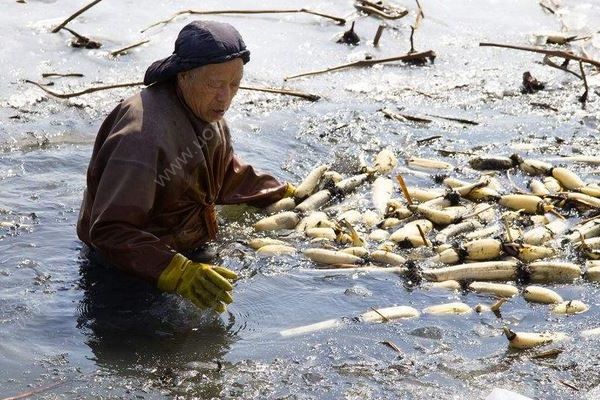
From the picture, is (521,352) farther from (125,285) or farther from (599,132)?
(599,132)

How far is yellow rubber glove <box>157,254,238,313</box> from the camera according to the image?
15.7 feet

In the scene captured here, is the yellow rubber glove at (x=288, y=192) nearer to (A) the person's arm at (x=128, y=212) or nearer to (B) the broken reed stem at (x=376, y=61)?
(A) the person's arm at (x=128, y=212)

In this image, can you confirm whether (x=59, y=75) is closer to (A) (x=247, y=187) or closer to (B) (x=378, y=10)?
(A) (x=247, y=187)

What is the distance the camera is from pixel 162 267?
4867mm

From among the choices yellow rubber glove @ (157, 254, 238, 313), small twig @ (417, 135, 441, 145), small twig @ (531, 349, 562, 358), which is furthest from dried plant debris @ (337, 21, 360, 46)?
small twig @ (531, 349, 562, 358)

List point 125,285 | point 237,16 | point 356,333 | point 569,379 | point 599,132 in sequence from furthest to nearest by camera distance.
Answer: point 237,16 < point 599,132 < point 125,285 < point 356,333 < point 569,379

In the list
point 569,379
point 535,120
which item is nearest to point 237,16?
point 535,120

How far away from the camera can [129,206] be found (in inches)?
193

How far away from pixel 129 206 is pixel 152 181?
171 millimetres

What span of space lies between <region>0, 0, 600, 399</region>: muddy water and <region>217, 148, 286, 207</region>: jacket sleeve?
0.47 ft

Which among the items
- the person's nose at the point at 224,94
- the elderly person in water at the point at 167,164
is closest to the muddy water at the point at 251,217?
the elderly person in water at the point at 167,164

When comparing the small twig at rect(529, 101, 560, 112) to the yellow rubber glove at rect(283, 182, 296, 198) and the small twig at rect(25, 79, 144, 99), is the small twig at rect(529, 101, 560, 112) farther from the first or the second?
the small twig at rect(25, 79, 144, 99)

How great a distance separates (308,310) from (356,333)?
347 millimetres

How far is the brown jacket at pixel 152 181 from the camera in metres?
4.89
